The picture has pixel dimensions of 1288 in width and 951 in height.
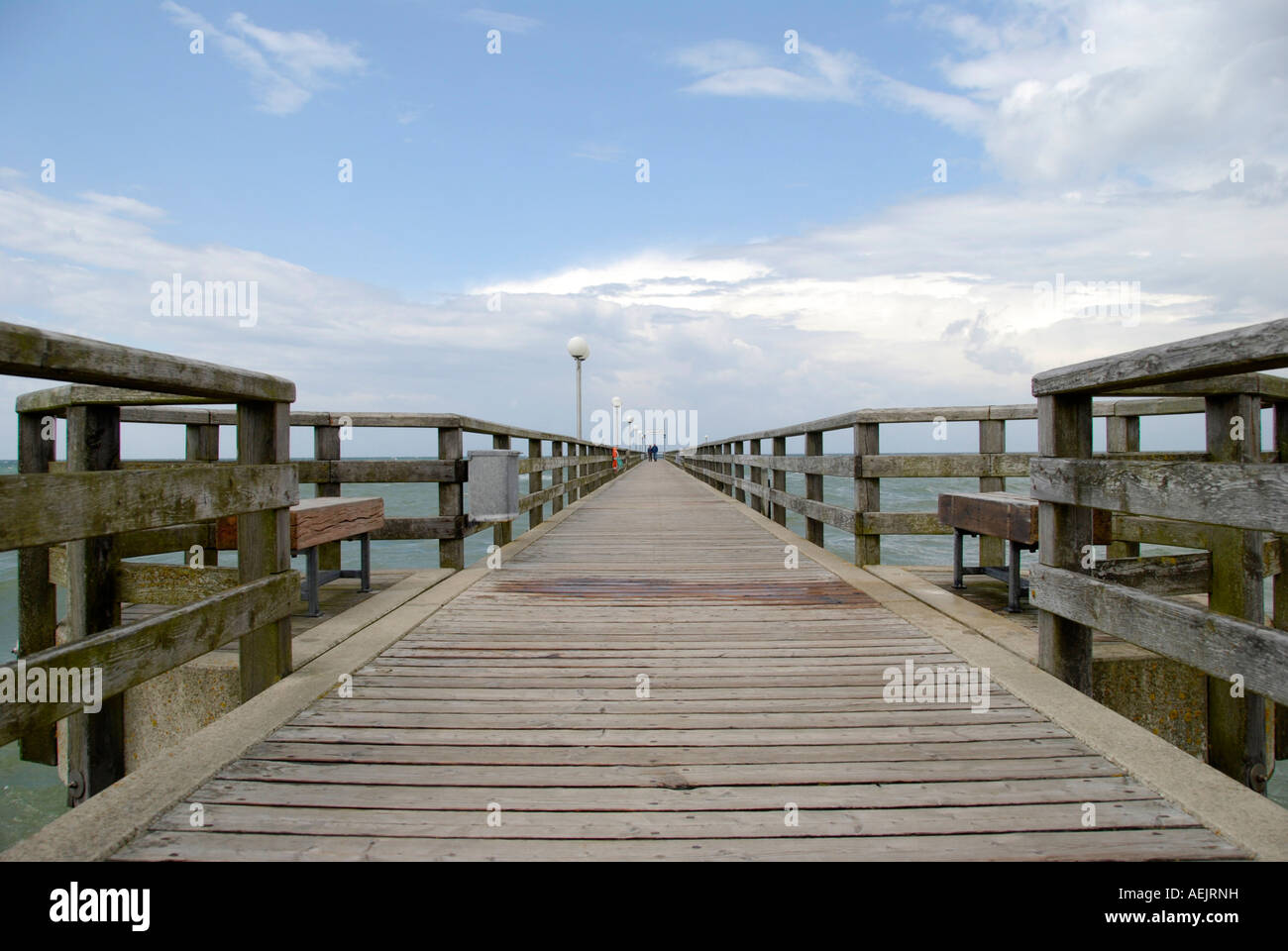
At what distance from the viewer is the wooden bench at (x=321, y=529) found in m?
3.75

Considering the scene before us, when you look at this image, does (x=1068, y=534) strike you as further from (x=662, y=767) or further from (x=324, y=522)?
(x=324, y=522)

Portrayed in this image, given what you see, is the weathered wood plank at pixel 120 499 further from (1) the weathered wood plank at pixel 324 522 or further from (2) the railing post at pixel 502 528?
(2) the railing post at pixel 502 528

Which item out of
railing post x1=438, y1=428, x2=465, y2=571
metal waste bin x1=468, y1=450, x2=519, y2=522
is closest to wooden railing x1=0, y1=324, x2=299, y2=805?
railing post x1=438, y1=428, x2=465, y2=571

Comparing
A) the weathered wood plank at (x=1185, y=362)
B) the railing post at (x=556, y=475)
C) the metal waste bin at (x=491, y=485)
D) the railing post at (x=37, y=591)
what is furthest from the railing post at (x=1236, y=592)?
the railing post at (x=556, y=475)

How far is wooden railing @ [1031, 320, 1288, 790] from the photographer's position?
1.98 m

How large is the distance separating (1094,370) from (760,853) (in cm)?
217

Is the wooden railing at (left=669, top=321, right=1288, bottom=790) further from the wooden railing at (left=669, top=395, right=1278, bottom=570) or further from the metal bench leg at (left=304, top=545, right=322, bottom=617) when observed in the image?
the metal bench leg at (left=304, top=545, right=322, bottom=617)

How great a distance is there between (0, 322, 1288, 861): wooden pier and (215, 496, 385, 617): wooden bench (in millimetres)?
393

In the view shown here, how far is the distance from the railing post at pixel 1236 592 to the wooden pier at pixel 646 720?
2 cm

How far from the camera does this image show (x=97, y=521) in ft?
6.32

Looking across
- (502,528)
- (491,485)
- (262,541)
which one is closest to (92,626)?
(262,541)

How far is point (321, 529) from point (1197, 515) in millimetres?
3934
